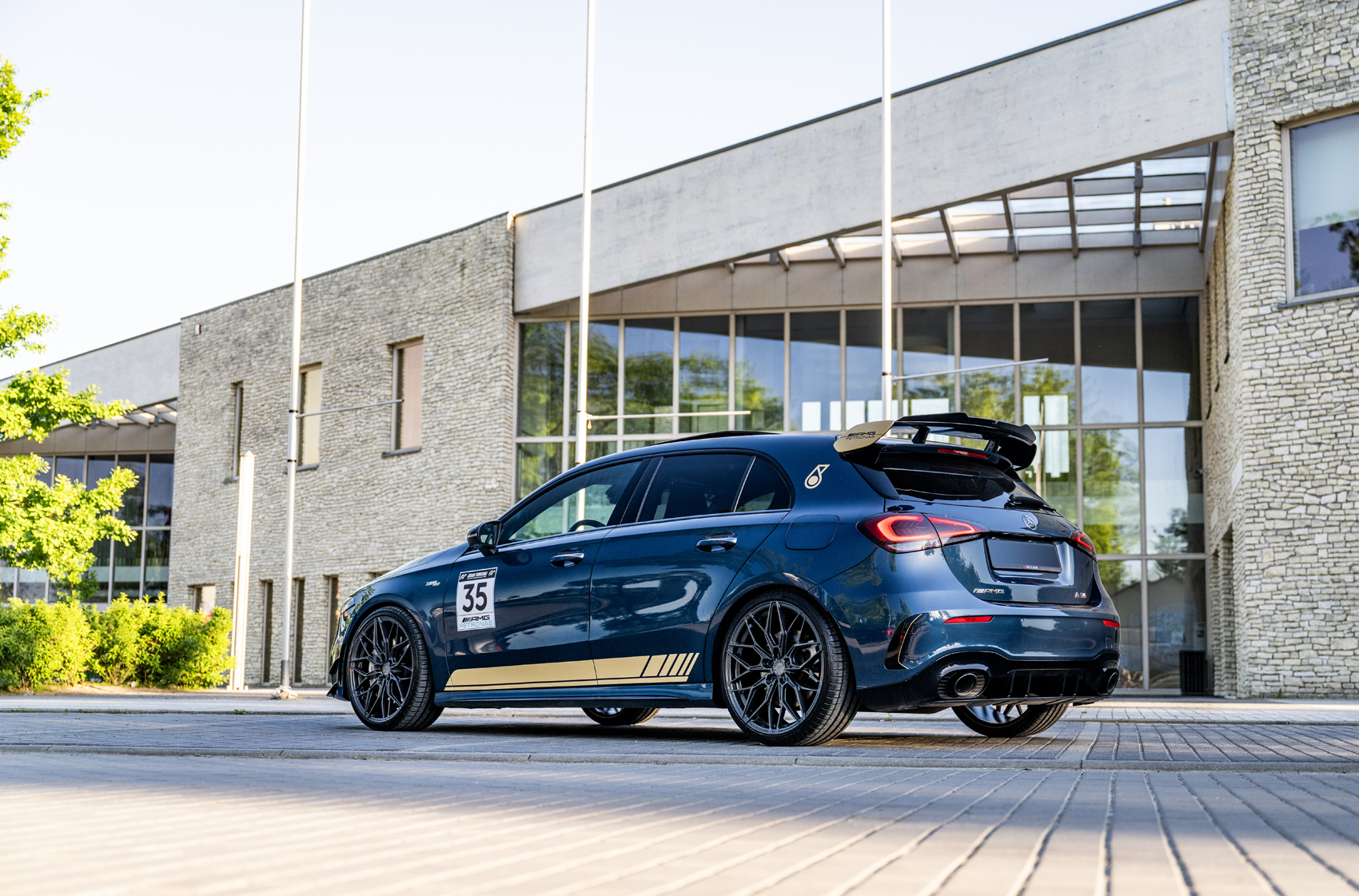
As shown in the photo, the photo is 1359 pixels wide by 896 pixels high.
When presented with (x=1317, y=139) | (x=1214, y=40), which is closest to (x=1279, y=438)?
(x=1317, y=139)

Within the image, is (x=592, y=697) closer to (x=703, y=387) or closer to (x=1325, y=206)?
(x=1325, y=206)

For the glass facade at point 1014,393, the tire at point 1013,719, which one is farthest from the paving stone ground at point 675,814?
the glass facade at point 1014,393

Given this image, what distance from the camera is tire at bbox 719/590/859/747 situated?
6.67m

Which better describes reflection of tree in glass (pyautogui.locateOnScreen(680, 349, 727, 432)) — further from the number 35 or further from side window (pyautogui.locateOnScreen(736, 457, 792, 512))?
side window (pyautogui.locateOnScreen(736, 457, 792, 512))

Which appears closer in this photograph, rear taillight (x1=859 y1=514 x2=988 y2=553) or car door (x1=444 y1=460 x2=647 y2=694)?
rear taillight (x1=859 y1=514 x2=988 y2=553)

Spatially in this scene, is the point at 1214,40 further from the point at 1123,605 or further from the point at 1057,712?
the point at 1057,712

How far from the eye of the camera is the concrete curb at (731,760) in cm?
576

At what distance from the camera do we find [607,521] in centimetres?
802

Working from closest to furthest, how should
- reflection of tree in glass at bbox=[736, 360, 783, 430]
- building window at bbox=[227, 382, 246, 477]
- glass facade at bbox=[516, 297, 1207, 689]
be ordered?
glass facade at bbox=[516, 297, 1207, 689]
reflection of tree in glass at bbox=[736, 360, 783, 430]
building window at bbox=[227, 382, 246, 477]

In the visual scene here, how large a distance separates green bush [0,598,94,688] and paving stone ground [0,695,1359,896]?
396 inches

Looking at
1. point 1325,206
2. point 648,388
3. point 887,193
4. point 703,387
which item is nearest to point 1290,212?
point 1325,206

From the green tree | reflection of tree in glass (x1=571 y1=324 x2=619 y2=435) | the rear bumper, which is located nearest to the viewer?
the rear bumper

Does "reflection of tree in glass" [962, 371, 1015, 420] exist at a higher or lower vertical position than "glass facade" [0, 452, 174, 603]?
higher

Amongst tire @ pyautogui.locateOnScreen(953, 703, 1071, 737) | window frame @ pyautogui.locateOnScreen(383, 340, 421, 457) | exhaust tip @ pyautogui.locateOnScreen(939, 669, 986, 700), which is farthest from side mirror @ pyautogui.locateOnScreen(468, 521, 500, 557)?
window frame @ pyautogui.locateOnScreen(383, 340, 421, 457)
